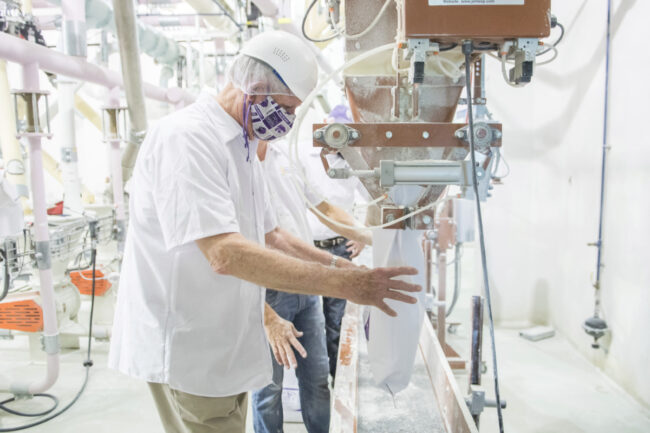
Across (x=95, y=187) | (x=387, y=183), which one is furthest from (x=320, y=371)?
(x=95, y=187)

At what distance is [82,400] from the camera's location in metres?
2.63

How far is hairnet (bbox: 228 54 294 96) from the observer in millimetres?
1197

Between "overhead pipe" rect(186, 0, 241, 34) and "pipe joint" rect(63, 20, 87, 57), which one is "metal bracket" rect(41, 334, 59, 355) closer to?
"pipe joint" rect(63, 20, 87, 57)

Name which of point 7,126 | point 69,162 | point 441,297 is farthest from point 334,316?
point 7,126

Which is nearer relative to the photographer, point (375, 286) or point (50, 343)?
point (375, 286)

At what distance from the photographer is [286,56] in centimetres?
120

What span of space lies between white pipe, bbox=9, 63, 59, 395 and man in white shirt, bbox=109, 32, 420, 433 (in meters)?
1.24

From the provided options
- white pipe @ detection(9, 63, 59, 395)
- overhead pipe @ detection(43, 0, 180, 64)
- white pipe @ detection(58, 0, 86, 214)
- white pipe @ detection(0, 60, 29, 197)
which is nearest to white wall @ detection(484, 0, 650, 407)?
overhead pipe @ detection(43, 0, 180, 64)

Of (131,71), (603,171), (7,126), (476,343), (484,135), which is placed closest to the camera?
(484,135)

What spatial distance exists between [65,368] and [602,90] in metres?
3.59

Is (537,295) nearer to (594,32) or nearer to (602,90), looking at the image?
(602,90)

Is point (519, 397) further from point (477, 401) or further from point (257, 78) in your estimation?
point (257, 78)

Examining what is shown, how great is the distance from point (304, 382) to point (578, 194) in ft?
7.37

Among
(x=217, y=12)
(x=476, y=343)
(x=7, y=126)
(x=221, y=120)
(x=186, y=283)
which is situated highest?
(x=217, y=12)
